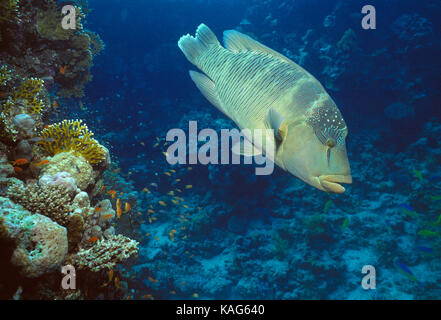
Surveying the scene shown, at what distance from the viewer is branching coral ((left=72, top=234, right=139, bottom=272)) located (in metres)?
2.65

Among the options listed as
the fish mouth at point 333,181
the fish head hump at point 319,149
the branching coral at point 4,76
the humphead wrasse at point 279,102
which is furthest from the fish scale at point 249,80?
the branching coral at point 4,76

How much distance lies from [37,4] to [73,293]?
221 inches

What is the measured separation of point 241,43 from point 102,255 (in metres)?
2.91

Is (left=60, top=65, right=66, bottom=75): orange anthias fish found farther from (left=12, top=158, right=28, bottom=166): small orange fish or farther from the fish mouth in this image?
the fish mouth

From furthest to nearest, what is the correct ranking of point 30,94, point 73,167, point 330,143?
point 30,94
point 73,167
point 330,143

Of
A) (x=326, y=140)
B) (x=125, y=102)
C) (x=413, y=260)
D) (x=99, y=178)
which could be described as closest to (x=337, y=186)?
(x=326, y=140)

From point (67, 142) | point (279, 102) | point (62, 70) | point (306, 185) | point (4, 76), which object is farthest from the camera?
point (306, 185)

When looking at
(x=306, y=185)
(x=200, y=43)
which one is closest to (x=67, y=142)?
(x=200, y=43)

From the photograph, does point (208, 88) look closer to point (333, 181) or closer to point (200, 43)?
point (200, 43)

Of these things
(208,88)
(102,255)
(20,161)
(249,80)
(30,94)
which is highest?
(30,94)

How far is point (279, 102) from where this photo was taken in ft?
8.04

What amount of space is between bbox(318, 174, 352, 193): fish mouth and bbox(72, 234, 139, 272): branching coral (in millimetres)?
2323

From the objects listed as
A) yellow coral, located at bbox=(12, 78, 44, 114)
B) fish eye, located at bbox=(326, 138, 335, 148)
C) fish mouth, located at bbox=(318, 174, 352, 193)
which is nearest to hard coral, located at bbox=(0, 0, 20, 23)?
yellow coral, located at bbox=(12, 78, 44, 114)

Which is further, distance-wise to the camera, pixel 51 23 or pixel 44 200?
pixel 51 23
